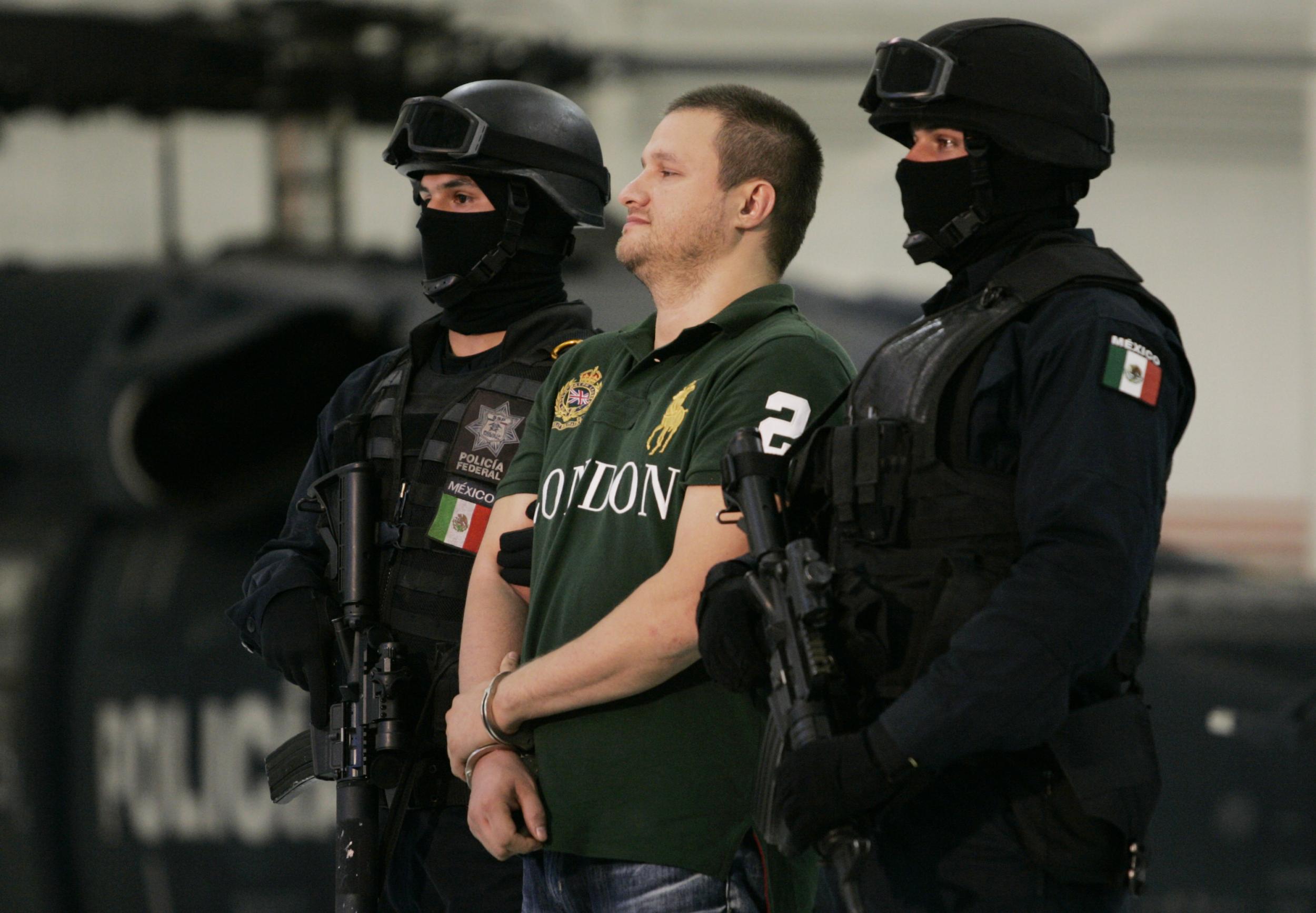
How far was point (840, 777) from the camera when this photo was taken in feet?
6.00

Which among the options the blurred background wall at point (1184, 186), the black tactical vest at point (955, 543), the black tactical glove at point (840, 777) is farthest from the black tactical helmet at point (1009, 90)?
the blurred background wall at point (1184, 186)

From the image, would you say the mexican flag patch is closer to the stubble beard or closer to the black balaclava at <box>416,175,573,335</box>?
the stubble beard

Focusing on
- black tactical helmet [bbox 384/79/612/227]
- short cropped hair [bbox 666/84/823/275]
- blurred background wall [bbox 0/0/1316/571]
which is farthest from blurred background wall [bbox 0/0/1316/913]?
blurred background wall [bbox 0/0/1316/571]

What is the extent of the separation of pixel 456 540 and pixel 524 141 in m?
0.64

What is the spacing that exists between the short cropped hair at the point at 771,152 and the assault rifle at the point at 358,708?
2.50 ft

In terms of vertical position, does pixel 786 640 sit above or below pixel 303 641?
above

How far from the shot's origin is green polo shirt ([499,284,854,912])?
2.20 meters

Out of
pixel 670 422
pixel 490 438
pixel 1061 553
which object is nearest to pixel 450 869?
pixel 490 438

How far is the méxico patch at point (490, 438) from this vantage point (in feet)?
8.77

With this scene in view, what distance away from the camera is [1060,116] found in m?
2.08

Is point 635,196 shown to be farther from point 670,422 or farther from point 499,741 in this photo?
point 499,741

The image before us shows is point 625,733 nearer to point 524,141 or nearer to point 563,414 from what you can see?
point 563,414

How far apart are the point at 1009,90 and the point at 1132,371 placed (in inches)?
15.4

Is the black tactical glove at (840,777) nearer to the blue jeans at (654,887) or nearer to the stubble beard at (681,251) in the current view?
the blue jeans at (654,887)
